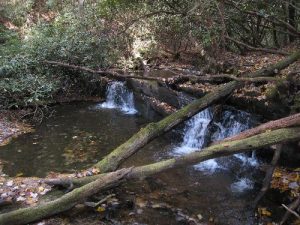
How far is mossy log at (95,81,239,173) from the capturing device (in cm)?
660

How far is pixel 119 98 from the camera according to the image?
14000 millimetres

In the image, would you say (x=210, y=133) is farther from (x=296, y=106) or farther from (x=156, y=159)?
(x=296, y=106)

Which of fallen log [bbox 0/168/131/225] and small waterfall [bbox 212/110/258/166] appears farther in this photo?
small waterfall [bbox 212/110/258/166]

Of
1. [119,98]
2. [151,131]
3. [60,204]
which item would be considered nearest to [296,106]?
[151,131]

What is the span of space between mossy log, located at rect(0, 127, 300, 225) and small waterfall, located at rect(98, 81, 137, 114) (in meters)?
7.74

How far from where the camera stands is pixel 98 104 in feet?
45.4

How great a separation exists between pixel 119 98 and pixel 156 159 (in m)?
5.94

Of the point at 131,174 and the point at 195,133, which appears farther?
the point at 195,133

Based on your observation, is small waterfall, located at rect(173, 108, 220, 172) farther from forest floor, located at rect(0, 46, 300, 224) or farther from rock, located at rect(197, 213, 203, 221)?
rock, located at rect(197, 213, 203, 221)

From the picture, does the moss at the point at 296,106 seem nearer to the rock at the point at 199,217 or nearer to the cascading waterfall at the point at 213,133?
the cascading waterfall at the point at 213,133

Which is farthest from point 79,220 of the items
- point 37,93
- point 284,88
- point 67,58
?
point 67,58

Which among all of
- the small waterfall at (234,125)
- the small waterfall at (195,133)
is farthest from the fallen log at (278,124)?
the small waterfall at (195,133)

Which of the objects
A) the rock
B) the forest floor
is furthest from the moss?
the rock

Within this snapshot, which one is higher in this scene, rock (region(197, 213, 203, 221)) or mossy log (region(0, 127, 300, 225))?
mossy log (region(0, 127, 300, 225))
